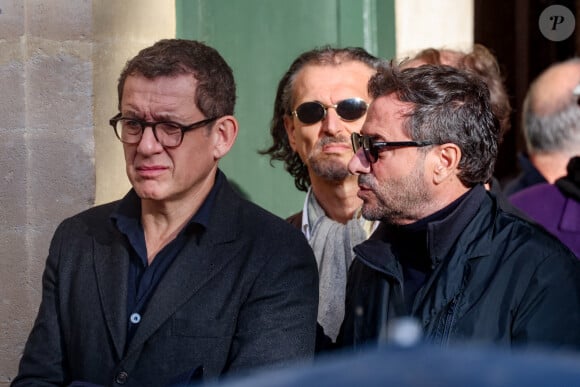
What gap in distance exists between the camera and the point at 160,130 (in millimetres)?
3561

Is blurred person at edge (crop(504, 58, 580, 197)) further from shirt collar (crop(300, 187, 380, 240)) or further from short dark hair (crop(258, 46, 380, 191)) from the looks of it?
shirt collar (crop(300, 187, 380, 240))

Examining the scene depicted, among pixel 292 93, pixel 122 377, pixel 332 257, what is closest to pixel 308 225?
pixel 332 257

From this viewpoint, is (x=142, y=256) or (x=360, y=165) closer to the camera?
(x=142, y=256)

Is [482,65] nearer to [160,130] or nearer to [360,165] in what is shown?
[360,165]

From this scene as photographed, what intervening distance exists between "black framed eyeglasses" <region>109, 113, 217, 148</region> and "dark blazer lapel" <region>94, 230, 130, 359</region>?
0.30 metres

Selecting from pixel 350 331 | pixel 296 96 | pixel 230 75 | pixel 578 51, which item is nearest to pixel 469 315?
pixel 350 331

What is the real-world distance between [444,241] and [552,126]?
230cm

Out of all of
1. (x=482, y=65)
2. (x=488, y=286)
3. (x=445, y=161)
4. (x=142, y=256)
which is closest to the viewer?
(x=488, y=286)

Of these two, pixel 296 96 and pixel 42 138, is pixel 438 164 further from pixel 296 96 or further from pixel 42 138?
pixel 42 138

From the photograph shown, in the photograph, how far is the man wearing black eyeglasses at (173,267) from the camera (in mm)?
3277

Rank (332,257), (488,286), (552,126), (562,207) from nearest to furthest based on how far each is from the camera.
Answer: (488,286) < (332,257) < (562,207) < (552,126)

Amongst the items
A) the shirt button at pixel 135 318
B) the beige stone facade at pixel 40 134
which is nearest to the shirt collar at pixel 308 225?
the beige stone facade at pixel 40 134

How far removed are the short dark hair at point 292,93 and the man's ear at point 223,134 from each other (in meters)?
0.91

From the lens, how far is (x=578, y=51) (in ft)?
24.7
